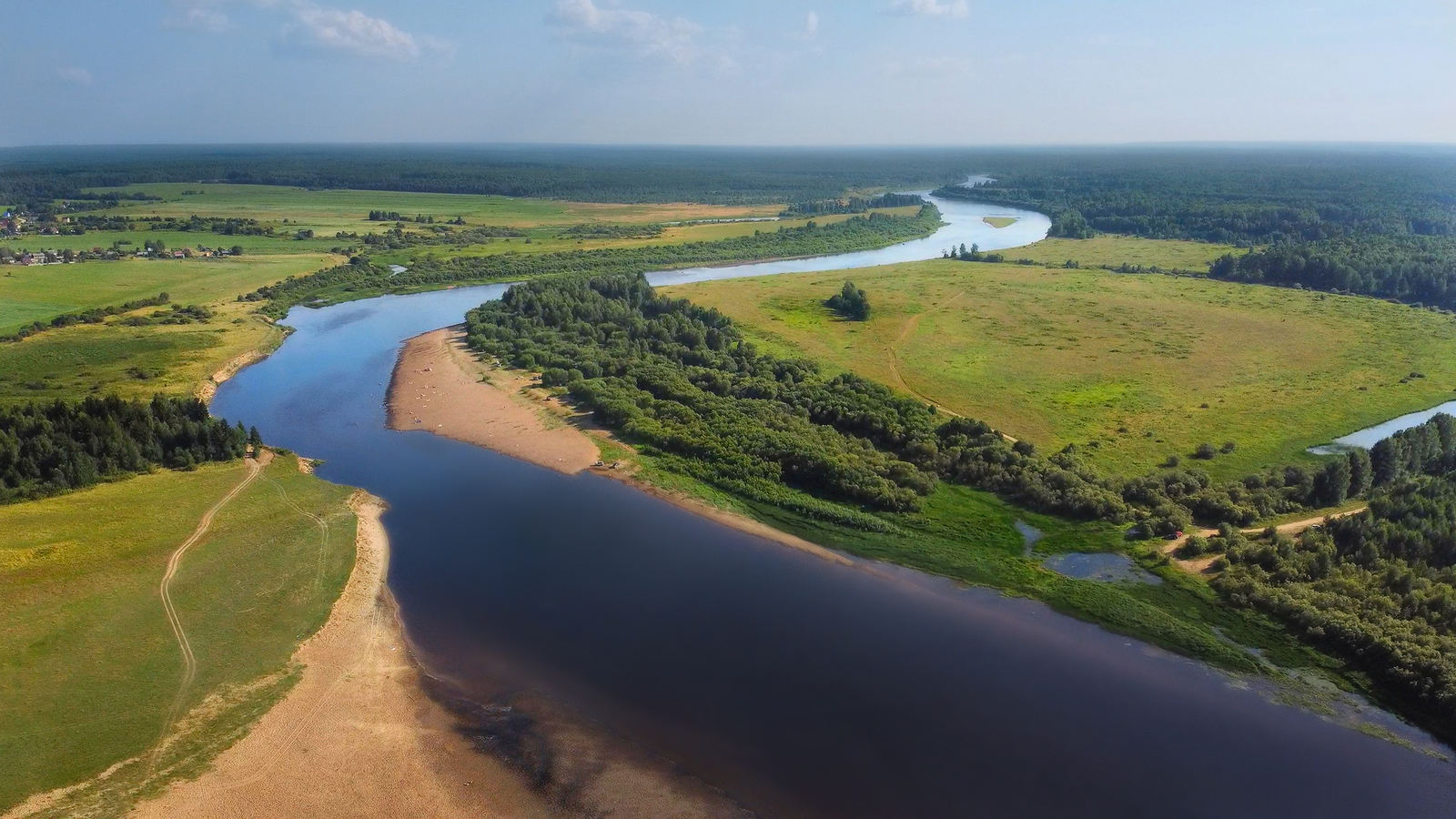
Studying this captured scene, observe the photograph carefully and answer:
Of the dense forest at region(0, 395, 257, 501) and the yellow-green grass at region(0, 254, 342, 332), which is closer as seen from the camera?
the dense forest at region(0, 395, 257, 501)

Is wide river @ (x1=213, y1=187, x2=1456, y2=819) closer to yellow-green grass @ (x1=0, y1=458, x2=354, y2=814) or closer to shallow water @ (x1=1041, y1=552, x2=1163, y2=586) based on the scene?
shallow water @ (x1=1041, y1=552, x2=1163, y2=586)

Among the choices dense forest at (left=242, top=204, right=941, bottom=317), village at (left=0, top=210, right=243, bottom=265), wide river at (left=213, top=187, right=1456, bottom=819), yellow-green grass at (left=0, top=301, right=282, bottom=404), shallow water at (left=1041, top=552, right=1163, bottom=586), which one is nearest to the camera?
wide river at (left=213, top=187, right=1456, bottom=819)

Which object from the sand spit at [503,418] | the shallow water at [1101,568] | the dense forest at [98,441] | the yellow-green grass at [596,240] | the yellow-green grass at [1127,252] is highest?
the yellow-green grass at [596,240]

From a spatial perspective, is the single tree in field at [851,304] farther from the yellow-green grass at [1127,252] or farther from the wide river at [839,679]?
the yellow-green grass at [1127,252]

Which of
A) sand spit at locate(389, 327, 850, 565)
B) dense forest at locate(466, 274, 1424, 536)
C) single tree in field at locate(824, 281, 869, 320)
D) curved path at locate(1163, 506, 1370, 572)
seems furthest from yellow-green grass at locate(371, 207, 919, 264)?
curved path at locate(1163, 506, 1370, 572)

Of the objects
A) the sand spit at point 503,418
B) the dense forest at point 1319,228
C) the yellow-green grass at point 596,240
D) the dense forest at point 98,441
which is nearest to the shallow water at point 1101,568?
the sand spit at point 503,418

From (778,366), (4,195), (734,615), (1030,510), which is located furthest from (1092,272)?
(4,195)
